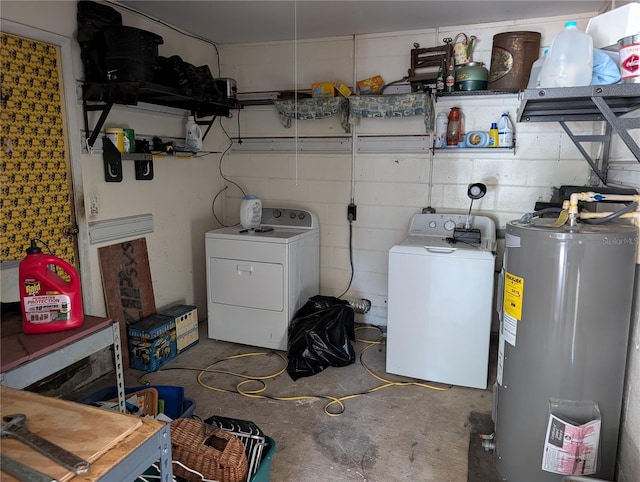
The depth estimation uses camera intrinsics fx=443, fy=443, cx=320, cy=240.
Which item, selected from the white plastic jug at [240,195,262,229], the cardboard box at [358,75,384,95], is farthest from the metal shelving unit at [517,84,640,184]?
the white plastic jug at [240,195,262,229]

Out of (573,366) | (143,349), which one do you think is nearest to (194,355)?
(143,349)

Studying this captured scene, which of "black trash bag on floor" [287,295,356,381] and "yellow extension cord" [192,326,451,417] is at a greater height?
"black trash bag on floor" [287,295,356,381]

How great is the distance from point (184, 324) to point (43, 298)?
5.70 feet

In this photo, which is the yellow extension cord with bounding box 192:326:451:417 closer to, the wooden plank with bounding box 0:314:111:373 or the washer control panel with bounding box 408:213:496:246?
the washer control panel with bounding box 408:213:496:246

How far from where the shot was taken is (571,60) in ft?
5.00

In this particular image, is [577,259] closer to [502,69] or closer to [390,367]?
[390,367]

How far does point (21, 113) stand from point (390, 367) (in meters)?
2.57

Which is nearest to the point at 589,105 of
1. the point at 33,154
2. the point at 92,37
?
the point at 92,37

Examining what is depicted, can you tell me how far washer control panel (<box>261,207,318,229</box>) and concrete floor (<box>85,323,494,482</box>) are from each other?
103cm

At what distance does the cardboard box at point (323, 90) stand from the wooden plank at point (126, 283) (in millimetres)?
1711

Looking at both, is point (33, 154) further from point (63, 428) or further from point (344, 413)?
point (344, 413)

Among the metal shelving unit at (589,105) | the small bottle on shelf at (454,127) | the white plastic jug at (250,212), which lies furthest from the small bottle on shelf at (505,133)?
the white plastic jug at (250,212)

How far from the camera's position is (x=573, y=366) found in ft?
5.41

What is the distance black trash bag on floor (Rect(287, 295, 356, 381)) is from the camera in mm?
2906
